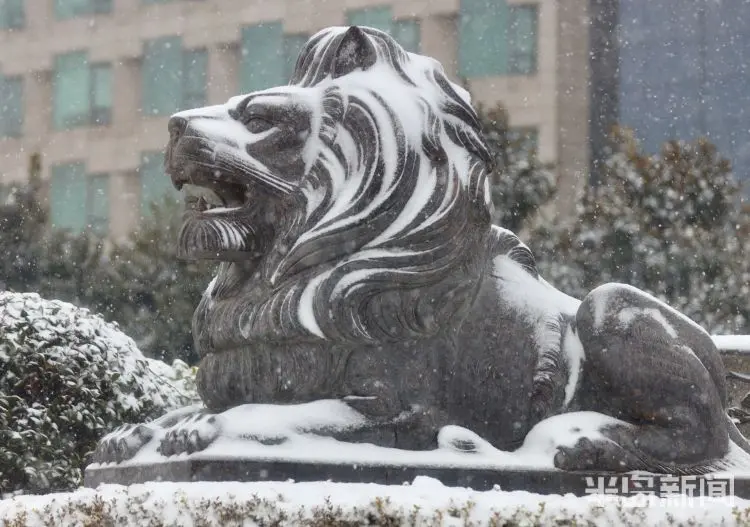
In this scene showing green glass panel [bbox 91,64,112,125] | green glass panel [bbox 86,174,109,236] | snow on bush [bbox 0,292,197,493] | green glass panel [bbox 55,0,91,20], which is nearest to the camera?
snow on bush [bbox 0,292,197,493]

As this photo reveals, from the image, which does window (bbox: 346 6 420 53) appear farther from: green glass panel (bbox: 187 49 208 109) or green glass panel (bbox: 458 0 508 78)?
green glass panel (bbox: 187 49 208 109)

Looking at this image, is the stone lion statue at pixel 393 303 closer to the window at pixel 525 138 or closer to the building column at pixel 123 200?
the window at pixel 525 138

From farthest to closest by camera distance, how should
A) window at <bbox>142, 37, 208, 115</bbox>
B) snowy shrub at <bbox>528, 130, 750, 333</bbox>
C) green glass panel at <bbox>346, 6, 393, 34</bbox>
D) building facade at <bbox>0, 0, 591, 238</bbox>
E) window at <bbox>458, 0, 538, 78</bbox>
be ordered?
window at <bbox>142, 37, 208, 115</bbox> < green glass panel at <bbox>346, 6, 393, 34</bbox> < window at <bbox>458, 0, 538, 78</bbox> < building facade at <bbox>0, 0, 591, 238</bbox> < snowy shrub at <bbox>528, 130, 750, 333</bbox>

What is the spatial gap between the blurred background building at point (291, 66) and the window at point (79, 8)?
0.05 meters

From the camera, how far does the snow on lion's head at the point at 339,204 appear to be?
4031mm

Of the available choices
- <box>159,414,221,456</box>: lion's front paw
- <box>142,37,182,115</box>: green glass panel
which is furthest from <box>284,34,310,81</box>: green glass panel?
<box>159,414,221,456</box>: lion's front paw

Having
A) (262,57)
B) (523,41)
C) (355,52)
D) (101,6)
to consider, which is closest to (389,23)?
(523,41)

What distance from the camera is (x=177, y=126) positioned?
4152mm

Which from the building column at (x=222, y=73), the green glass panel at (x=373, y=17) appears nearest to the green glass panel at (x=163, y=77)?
the building column at (x=222, y=73)

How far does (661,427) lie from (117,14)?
97.1ft

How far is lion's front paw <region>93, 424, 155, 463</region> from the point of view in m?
4.17

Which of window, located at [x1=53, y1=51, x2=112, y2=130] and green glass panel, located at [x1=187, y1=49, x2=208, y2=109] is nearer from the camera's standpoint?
green glass panel, located at [x1=187, y1=49, x2=208, y2=109]

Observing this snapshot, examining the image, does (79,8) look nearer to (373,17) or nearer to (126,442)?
(373,17)

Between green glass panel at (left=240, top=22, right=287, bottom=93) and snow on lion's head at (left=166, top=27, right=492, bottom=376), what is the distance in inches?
917
